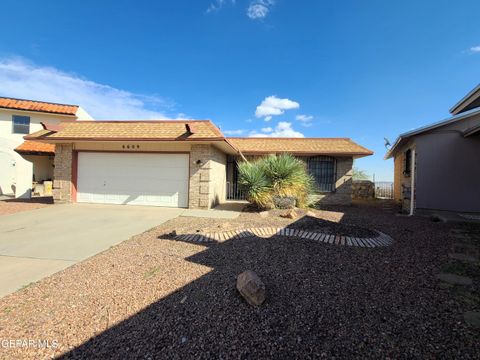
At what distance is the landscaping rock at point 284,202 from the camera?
888cm

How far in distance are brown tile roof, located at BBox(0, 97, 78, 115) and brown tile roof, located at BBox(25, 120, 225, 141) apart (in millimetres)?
7719

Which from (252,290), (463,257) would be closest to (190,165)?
(252,290)

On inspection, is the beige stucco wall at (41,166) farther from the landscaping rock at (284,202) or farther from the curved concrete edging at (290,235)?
the landscaping rock at (284,202)

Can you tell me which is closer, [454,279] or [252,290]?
[252,290]

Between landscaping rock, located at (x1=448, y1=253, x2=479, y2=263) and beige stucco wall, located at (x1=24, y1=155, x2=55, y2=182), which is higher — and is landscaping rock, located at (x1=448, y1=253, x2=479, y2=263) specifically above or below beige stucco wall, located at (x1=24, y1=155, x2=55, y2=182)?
below

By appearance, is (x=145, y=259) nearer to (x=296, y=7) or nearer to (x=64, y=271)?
(x=64, y=271)

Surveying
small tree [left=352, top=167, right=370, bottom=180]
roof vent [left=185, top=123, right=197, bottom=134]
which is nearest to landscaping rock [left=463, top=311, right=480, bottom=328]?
roof vent [left=185, top=123, right=197, bottom=134]

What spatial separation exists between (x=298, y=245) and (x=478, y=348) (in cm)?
290

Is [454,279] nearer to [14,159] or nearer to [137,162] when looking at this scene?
[137,162]

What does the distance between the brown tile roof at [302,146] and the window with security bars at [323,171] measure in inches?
25.6

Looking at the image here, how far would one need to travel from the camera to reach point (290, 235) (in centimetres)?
552

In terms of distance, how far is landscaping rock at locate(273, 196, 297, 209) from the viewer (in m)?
8.88

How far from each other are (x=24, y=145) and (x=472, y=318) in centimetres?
2145

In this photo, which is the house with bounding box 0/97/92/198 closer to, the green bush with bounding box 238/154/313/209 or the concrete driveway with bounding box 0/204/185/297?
the concrete driveway with bounding box 0/204/185/297
